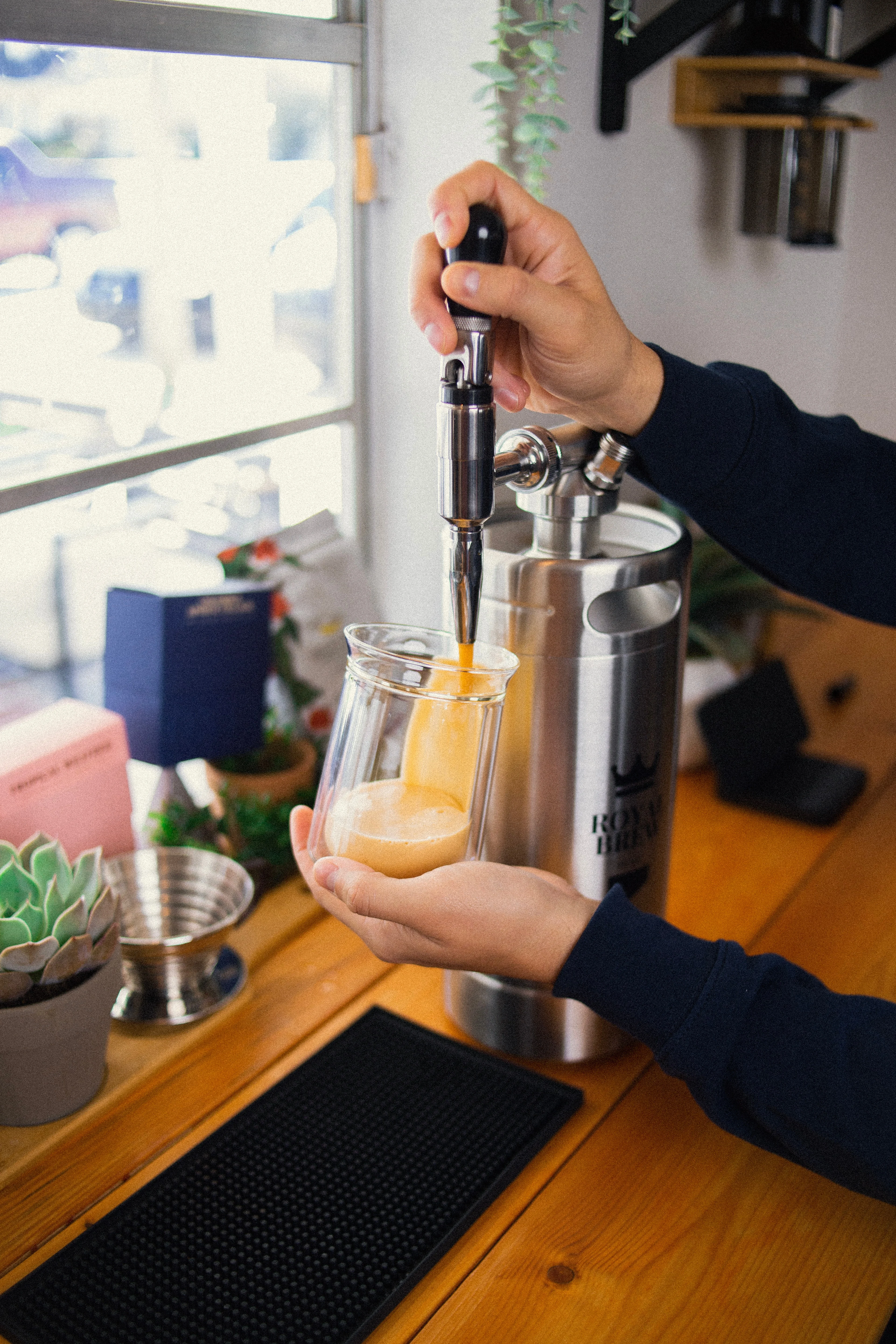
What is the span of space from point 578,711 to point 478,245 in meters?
0.31

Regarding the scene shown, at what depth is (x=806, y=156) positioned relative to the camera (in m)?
1.59

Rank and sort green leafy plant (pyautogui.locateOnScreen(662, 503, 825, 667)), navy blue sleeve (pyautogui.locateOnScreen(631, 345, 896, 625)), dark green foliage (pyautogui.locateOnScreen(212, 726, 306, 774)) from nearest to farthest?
navy blue sleeve (pyautogui.locateOnScreen(631, 345, 896, 625)), dark green foliage (pyautogui.locateOnScreen(212, 726, 306, 774)), green leafy plant (pyautogui.locateOnScreen(662, 503, 825, 667))

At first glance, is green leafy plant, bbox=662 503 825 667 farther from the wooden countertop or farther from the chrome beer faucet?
the chrome beer faucet

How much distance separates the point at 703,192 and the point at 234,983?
125 centimetres

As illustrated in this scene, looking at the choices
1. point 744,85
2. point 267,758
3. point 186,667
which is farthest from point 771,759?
point 744,85

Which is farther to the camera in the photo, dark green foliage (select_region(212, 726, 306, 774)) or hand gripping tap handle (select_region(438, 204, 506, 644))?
dark green foliage (select_region(212, 726, 306, 774))

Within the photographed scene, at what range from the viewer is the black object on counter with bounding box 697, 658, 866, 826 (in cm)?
130

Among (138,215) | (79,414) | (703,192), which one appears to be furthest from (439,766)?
(703,192)

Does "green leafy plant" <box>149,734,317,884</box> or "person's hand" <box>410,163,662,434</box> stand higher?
"person's hand" <box>410,163,662,434</box>

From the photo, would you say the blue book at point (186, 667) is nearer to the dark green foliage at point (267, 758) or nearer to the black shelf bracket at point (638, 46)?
the dark green foliage at point (267, 758)

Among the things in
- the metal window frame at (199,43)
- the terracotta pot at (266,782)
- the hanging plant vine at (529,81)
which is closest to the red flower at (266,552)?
the metal window frame at (199,43)

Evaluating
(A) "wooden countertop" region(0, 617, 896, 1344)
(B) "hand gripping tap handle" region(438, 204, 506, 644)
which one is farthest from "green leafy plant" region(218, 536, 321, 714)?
(B) "hand gripping tap handle" region(438, 204, 506, 644)

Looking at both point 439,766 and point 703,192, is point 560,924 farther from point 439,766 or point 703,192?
point 703,192

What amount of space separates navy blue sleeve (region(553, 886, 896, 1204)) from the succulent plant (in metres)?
0.31
